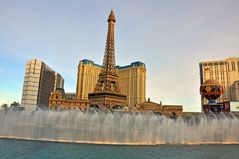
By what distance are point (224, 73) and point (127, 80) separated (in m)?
62.9

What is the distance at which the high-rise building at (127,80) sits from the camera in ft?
491

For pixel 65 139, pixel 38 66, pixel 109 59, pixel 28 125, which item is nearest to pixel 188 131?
pixel 65 139

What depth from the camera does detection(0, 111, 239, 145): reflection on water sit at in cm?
3259

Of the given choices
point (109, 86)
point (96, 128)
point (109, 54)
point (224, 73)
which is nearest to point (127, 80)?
point (109, 54)

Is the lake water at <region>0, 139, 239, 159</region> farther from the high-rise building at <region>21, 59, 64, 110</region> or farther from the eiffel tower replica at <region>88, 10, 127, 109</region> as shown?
the high-rise building at <region>21, 59, 64, 110</region>

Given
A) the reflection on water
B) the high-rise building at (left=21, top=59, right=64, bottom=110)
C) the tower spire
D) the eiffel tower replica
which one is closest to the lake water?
the reflection on water

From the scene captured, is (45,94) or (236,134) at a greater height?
(45,94)

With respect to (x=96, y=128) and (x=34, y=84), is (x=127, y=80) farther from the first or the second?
(x=96, y=128)

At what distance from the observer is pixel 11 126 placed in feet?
118

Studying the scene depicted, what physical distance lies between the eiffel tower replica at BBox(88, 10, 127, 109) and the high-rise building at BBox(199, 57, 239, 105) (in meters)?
68.8

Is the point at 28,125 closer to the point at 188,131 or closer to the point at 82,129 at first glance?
the point at 82,129

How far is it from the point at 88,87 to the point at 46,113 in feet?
408

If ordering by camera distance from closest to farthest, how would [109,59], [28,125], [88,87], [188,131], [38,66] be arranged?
[28,125] < [188,131] < [109,59] < [38,66] < [88,87]

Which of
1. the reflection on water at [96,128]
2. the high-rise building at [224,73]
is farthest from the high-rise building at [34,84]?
the high-rise building at [224,73]
